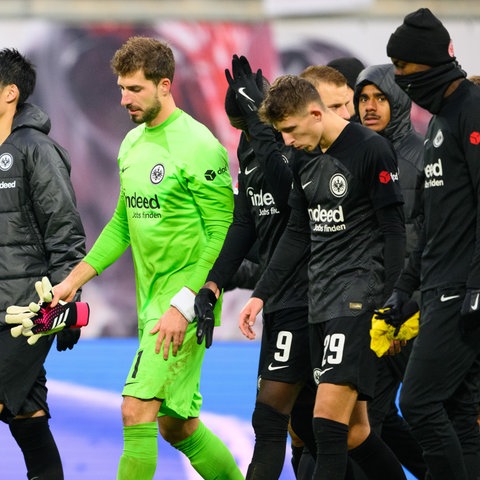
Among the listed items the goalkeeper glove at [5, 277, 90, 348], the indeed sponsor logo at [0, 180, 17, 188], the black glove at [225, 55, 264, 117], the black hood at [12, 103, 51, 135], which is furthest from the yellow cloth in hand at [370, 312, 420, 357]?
the black hood at [12, 103, 51, 135]

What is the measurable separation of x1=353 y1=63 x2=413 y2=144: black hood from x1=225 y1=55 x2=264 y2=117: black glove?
789 millimetres

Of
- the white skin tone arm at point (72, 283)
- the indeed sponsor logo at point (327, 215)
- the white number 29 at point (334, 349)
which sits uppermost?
the indeed sponsor logo at point (327, 215)

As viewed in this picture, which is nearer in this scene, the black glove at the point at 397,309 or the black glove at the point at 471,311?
the black glove at the point at 471,311

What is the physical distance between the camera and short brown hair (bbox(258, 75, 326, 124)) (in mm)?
6180

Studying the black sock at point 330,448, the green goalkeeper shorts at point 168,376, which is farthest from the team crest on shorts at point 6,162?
the black sock at point 330,448

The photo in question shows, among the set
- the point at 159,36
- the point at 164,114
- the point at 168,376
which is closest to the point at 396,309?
the point at 168,376

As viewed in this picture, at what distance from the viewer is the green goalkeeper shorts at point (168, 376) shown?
256 inches

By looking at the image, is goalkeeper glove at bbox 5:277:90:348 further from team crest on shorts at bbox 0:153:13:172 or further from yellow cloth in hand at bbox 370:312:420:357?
yellow cloth in hand at bbox 370:312:420:357

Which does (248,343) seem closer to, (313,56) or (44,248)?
(313,56)

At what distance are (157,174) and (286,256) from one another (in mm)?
765

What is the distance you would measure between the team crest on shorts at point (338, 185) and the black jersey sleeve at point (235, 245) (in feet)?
2.67

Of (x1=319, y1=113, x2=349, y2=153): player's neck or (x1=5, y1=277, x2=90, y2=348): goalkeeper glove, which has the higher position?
(x1=319, y1=113, x2=349, y2=153): player's neck

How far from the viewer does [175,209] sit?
676cm

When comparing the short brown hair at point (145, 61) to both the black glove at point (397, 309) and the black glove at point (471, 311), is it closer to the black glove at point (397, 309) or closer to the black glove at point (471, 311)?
the black glove at point (397, 309)
